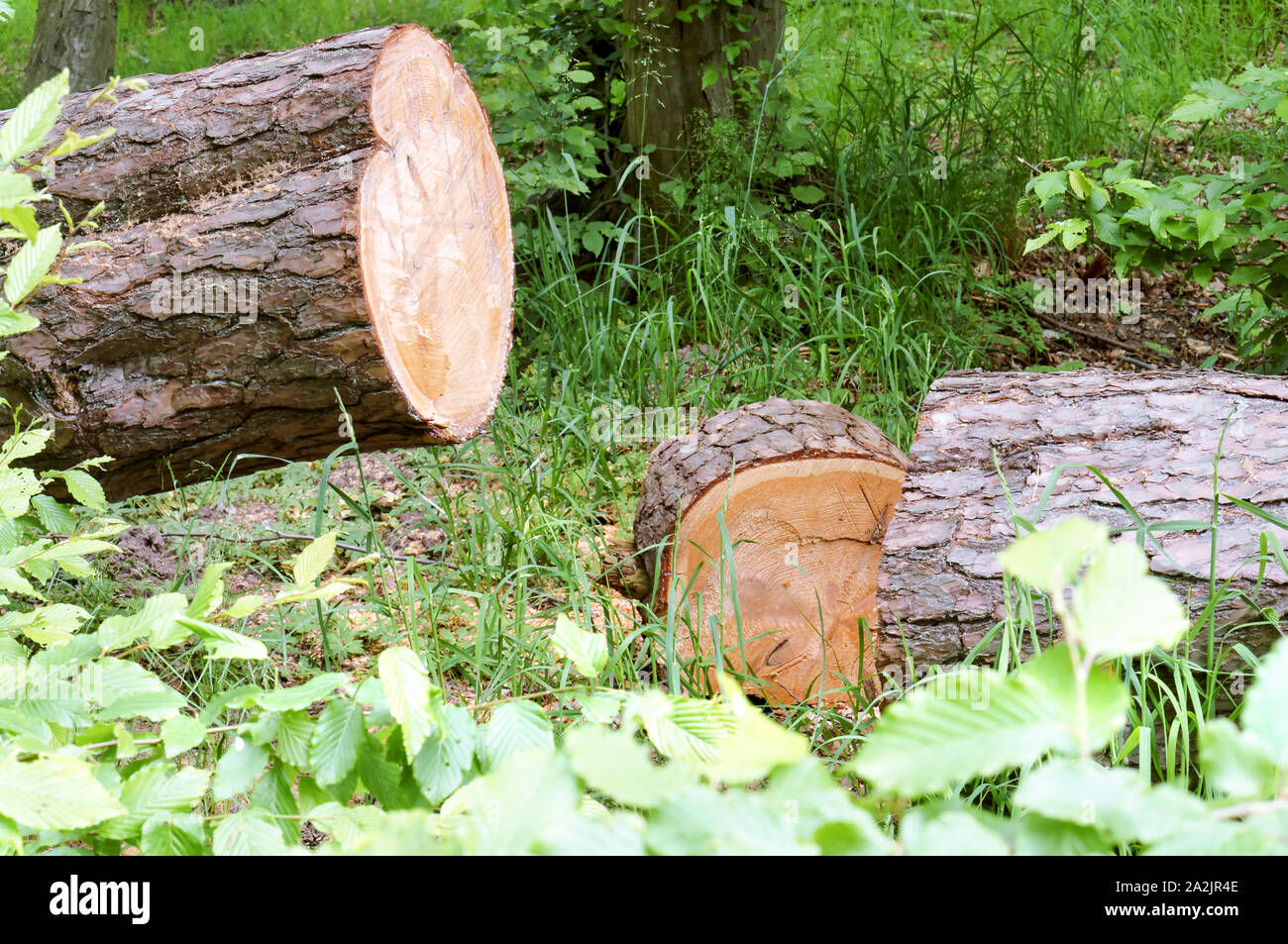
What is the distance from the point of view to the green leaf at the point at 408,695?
856 mm

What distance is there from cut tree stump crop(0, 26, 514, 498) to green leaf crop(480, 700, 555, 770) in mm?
1322

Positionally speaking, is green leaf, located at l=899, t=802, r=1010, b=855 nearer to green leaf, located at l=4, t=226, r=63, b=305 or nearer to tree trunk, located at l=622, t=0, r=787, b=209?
green leaf, located at l=4, t=226, r=63, b=305

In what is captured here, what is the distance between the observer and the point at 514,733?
961mm

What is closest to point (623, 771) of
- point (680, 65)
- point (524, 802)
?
point (524, 802)

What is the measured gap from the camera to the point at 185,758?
2.03 metres

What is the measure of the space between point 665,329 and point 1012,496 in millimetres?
1843

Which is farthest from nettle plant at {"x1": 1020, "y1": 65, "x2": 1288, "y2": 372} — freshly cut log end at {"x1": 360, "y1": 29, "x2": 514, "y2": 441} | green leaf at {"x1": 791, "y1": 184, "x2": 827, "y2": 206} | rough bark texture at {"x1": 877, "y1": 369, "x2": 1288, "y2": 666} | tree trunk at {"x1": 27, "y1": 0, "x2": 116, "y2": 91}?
tree trunk at {"x1": 27, "y1": 0, "x2": 116, "y2": 91}

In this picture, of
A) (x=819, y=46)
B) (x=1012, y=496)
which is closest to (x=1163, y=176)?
(x=819, y=46)

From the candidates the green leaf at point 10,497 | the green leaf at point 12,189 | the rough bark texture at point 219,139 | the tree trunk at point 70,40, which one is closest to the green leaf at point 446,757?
the green leaf at point 12,189

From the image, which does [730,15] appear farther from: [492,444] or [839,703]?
[839,703]

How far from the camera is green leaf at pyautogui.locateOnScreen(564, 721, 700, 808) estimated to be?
0.51 meters

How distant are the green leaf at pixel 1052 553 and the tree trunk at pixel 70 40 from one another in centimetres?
531

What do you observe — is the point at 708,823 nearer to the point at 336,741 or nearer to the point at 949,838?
the point at 949,838

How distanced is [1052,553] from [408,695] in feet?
1.90
